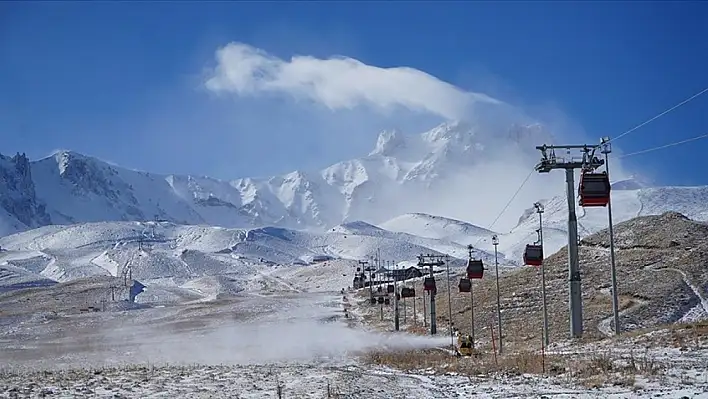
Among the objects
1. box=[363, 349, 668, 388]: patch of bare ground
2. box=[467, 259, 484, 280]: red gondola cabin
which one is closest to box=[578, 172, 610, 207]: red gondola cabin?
box=[363, 349, 668, 388]: patch of bare ground

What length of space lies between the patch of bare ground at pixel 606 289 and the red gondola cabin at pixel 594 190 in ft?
21.5

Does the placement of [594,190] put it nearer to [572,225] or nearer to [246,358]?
[572,225]

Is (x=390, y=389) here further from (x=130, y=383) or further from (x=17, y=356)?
(x=17, y=356)

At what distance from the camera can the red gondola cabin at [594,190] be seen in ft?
122

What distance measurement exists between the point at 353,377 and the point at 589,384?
9.22m

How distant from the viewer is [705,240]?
7394cm

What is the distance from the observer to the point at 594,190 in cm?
3741

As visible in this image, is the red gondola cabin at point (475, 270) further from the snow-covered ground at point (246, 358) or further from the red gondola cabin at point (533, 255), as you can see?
the red gondola cabin at point (533, 255)

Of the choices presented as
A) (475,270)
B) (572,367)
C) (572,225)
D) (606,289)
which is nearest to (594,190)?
(572,225)

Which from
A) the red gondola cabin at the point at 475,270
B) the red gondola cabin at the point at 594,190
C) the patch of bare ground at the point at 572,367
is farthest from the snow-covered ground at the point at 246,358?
the red gondola cabin at the point at 594,190

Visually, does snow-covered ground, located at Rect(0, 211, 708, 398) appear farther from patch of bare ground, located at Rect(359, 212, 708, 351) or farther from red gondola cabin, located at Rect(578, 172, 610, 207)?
red gondola cabin, located at Rect(578, 172, 610, 207)

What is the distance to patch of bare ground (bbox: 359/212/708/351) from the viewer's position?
1976 inches

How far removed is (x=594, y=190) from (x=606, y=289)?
1065 inches

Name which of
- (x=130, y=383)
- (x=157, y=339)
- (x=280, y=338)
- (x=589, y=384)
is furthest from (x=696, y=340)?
(x=157, y=339)
